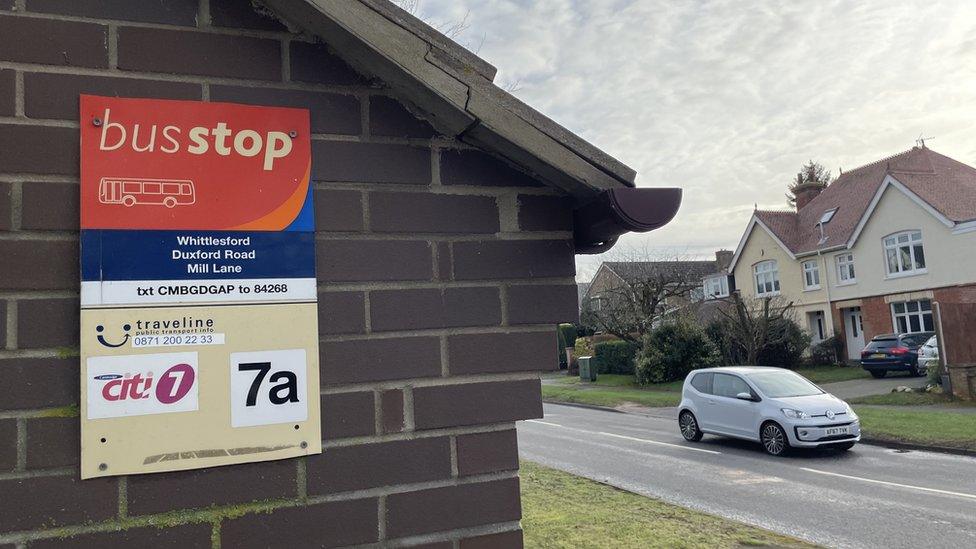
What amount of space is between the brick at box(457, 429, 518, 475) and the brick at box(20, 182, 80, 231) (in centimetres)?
163

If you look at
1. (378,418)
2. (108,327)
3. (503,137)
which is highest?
(503,137)

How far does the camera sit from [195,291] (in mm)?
2533

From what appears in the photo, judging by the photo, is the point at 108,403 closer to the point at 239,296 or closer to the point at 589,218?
the point at 239,296

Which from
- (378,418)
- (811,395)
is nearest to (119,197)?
(378,418)

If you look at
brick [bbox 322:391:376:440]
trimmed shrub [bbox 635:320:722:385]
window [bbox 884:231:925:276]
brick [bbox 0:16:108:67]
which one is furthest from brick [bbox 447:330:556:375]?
window [bbox 884:231:925:276]

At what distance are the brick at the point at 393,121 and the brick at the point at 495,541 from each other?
5.36 ft

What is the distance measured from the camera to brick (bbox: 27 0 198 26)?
8.32 feet

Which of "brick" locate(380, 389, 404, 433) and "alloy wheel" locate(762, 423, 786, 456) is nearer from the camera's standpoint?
"brick" locate(380, 389, 404, 433)

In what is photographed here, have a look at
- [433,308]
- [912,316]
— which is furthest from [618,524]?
[912,316]

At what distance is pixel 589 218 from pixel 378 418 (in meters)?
1.22

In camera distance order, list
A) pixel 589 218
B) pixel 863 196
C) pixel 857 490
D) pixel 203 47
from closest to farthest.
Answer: pixel 203 47, pixel 589 218, pixel 857 490, pixel 863 196

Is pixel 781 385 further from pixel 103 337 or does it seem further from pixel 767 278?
pixel 767 278

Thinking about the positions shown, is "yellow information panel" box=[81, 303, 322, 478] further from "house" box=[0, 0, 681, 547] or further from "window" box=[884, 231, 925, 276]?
"window" box=[884, 231, 925, 276]

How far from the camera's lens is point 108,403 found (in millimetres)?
2395
